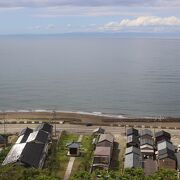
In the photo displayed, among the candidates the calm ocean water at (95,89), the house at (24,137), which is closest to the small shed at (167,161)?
the house at (24,137)

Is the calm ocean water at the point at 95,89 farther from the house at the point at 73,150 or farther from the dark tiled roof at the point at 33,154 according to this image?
the dark tiled roof at the point at 33,154

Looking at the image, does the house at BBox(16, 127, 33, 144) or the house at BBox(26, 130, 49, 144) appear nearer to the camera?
the house at BBox(26, 130, 49, 144)

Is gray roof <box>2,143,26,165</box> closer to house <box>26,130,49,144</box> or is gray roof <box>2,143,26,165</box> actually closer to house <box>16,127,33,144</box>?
house <box>26,130,49,144</box>

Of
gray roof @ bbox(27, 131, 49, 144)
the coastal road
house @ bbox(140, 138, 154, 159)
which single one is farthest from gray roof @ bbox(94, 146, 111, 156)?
the coastal road

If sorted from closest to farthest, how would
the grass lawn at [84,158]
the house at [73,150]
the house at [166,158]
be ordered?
1. the grass lawn at [84,158]
2. the house at [166,158]
3. the house at [73,150]

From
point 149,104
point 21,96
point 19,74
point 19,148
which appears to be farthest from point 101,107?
point 19,74
